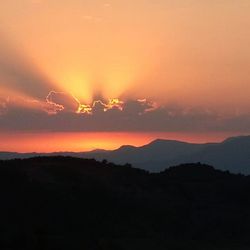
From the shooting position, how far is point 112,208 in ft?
140

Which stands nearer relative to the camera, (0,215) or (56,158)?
(0,215)

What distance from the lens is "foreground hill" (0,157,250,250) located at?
35688 mm

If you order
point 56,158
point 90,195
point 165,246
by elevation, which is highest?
point 56,158

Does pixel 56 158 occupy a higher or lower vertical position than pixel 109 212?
higher

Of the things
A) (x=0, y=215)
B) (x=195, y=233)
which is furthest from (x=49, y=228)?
(x=195, y=233)

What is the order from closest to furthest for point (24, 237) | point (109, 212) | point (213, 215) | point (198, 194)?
point (24, 237) < point (109, 212) < point (213, 215) < point (198, 194)

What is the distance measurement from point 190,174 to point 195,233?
1360 cm

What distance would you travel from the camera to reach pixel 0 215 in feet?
122

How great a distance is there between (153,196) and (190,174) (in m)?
9.75

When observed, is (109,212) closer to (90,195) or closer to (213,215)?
(90,195)

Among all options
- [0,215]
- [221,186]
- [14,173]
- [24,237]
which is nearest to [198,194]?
[221,186]

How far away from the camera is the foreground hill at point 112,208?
35.7 m

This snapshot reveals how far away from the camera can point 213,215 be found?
46.7m

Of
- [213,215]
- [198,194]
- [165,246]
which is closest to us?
[165,246]
